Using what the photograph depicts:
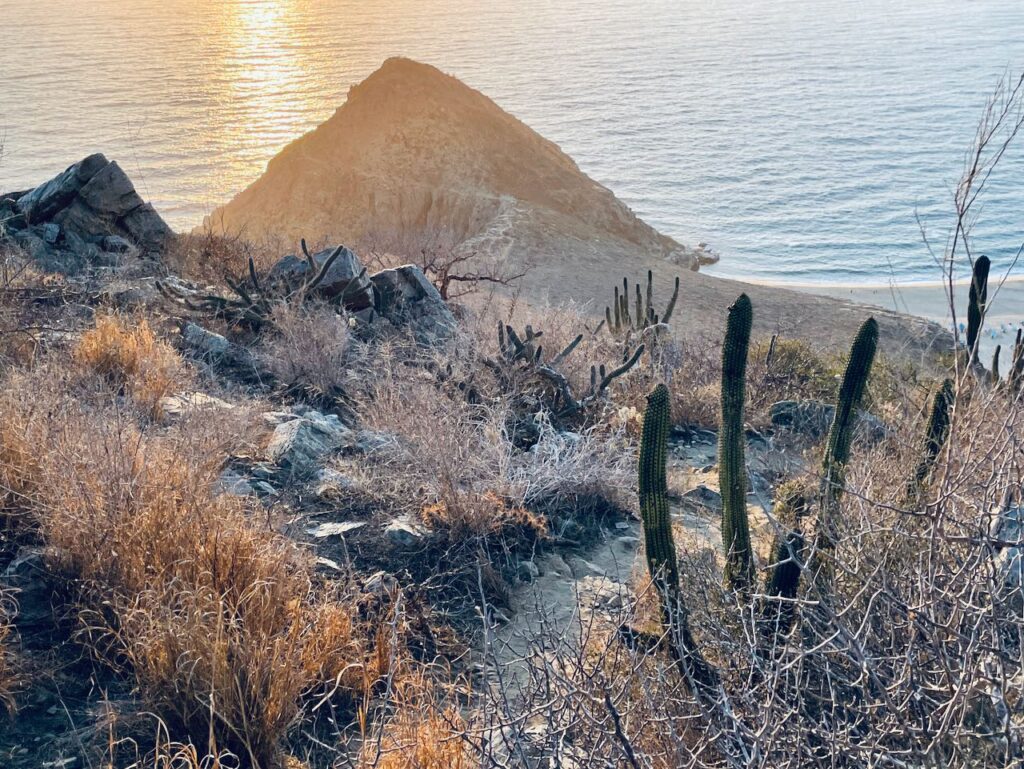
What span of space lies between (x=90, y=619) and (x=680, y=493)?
396 cm

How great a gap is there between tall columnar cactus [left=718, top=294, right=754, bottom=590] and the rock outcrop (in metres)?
9.27

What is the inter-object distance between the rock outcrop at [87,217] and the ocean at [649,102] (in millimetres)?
7920

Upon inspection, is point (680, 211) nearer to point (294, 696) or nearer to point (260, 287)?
point (260, 287)

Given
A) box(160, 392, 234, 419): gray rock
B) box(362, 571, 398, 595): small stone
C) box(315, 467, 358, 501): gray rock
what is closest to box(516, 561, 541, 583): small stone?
box(362, 571, 398, 595): small stone

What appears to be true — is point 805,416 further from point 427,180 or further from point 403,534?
point 427,180

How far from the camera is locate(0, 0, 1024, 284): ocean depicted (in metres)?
39.4

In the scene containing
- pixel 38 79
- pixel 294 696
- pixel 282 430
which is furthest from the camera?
pixel 38 79

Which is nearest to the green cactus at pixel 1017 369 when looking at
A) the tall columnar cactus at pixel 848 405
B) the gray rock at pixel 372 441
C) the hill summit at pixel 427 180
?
the tall columnar cactus at pixel 848 405

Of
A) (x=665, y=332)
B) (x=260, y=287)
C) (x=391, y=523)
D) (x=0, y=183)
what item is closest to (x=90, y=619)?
(x=391, y=523)

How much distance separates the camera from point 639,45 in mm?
94750

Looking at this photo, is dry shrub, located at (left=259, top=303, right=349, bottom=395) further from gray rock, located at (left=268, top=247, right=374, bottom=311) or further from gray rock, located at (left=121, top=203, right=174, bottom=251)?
gray rock, located at (left=121, top=203, right=174, bottom=251)

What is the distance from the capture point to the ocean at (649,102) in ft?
129

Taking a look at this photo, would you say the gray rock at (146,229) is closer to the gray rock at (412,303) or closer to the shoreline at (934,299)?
the gray rock at (412,303)

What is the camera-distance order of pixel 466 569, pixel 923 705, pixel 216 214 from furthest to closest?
pixel 216 214 → pixel 466 569 → pixel 923 705
